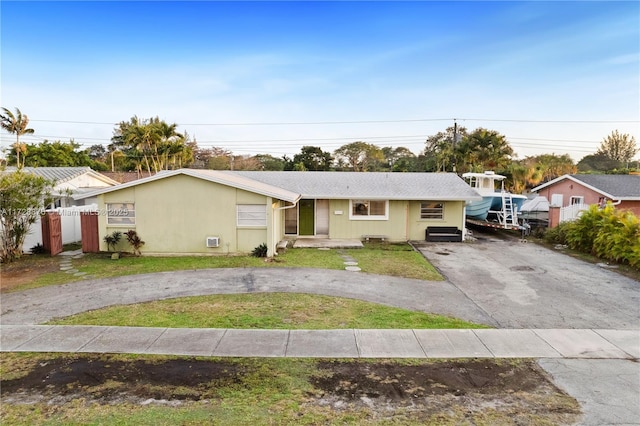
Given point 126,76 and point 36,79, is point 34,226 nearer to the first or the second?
point 36,79

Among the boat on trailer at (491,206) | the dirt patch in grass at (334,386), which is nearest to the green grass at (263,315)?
the dirt patch in grass at (334,386)

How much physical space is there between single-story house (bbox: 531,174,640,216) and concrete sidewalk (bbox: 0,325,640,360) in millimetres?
15715

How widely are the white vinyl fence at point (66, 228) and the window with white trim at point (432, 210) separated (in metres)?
15.9

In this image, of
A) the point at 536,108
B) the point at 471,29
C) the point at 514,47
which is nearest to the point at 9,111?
the point at 471,29

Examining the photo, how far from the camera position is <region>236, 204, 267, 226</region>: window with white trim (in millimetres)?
14625

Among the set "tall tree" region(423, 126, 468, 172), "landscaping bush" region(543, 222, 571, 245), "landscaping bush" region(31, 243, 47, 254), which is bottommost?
"landscaping bush" region(31, 243, 47, 254)

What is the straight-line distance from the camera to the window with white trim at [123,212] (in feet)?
48.9

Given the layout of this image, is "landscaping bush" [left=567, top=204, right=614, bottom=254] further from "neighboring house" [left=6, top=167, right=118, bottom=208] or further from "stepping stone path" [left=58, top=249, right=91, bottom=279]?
"neighboring house" [left=6, top=167, right=118, bottom=208]

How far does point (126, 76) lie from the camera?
2256cm

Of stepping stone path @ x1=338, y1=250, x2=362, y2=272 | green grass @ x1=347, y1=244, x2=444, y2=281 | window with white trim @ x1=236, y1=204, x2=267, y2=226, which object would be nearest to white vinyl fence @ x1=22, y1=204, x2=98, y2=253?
window with white trim @ x1=236, y1=204, x2=267, y2=226

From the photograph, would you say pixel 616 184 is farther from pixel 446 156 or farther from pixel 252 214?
pixel 252 214

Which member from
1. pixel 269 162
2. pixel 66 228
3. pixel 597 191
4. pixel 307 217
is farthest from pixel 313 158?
pixel 66 228

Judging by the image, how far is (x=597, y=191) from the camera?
66.7ft

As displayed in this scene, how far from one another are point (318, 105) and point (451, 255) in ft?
71.8
